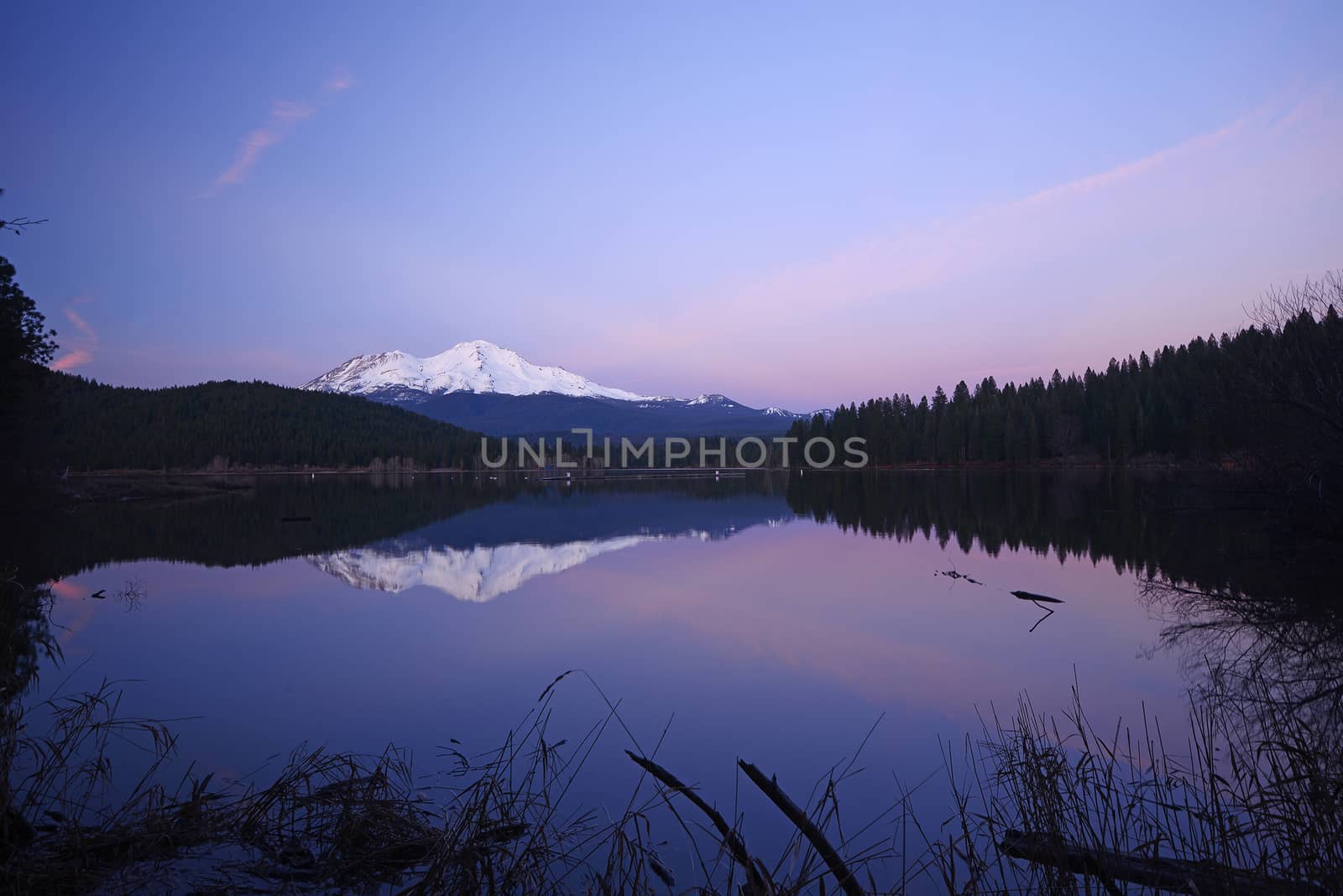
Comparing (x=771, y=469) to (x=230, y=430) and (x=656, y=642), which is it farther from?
(x=656, y=642)

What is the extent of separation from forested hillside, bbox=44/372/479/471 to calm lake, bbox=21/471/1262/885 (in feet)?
428

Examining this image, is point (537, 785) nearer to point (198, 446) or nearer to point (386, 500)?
point (386, 500)

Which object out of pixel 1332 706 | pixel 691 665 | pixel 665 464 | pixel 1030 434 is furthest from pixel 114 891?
pixel 665 464

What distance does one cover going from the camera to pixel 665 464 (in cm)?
19475

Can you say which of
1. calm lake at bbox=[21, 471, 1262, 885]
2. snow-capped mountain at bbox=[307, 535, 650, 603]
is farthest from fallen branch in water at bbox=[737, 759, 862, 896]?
snow-capped mountain at bbox=[307, 535, 650, 603]

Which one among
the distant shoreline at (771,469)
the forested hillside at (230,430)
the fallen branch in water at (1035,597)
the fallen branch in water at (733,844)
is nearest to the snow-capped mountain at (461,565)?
the fallen branch in water at (1035,597)

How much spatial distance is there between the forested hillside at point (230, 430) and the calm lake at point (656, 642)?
428ft

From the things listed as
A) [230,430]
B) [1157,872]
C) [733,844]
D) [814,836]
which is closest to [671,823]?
[733,844]

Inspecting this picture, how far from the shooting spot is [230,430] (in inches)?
5974

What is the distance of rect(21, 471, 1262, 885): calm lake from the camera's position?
25.7ft

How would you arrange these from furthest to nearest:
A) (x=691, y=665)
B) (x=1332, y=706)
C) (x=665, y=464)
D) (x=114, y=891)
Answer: (x=665, y=464) < (x=691, y=665) < (x=1332, y=706) < (x=114, y=891)

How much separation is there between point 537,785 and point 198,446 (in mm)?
163774

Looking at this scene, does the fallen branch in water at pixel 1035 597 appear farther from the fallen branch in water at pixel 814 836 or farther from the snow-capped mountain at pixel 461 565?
the fallen branch in water at pixel 814 836

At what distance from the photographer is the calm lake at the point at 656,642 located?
785 cm
